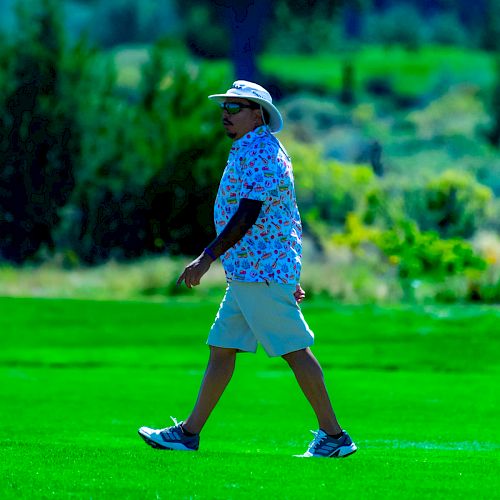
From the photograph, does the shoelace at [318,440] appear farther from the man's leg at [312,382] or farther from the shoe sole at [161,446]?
the shoe sole at [161,446]

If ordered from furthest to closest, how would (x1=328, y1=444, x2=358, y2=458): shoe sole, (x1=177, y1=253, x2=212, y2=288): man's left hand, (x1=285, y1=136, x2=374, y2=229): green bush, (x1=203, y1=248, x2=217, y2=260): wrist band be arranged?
(x1=285, y1=136, x2=374, y2=229): green bush → (x1=328, y1=444, x2=358, y2=458): shoe sole → (x1=203, y1=248, x2=217, y2=260): wrist band → (x1=177, y1=253, x2=212, y2=288): man's left hand

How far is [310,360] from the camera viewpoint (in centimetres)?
709

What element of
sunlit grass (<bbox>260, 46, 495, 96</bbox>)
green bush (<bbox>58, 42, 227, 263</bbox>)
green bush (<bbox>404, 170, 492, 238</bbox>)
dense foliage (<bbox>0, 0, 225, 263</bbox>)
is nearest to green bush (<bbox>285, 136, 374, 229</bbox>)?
green bush (<bbox>404, 170, 492, 238</bbox>)

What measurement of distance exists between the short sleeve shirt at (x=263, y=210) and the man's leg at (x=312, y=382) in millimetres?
358

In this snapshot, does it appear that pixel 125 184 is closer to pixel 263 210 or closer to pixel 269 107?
pixel 269 107

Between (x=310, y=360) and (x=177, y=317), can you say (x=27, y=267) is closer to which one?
(x=177, y=317)

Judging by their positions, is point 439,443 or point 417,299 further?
point 417,299

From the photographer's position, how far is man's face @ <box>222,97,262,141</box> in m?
7.12

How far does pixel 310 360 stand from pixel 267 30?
3777 centimetres

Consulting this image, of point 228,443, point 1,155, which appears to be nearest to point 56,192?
point 1,155

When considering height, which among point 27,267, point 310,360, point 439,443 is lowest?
point 27,267

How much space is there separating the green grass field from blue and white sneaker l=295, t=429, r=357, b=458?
2.4 inches

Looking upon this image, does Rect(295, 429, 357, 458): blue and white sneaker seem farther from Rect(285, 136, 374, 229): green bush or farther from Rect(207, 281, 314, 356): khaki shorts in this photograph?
Rect(285, 136, 374, 229): green bush

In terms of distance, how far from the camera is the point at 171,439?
23.5 feet
